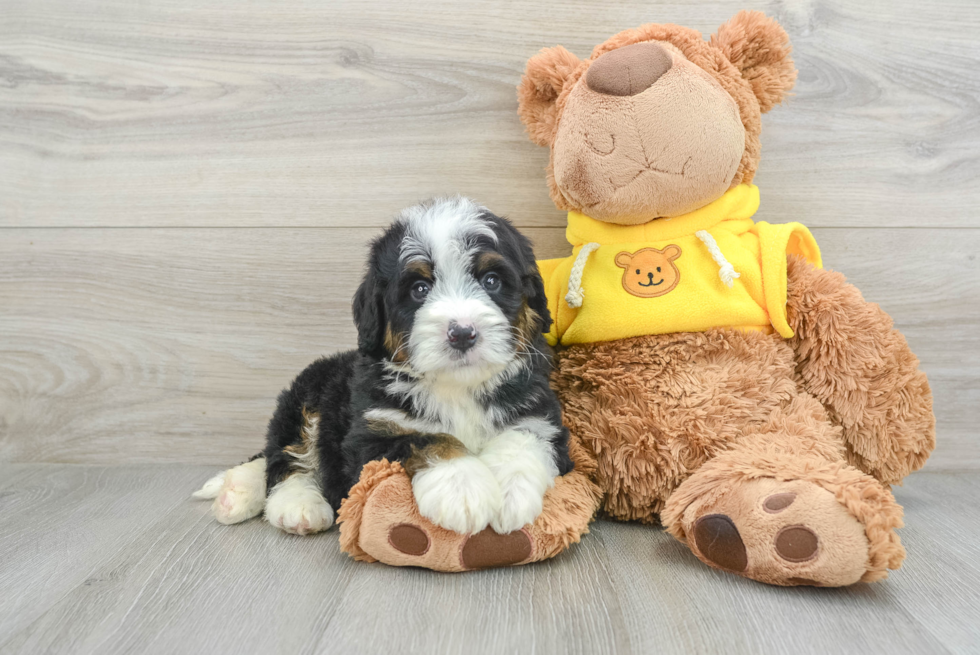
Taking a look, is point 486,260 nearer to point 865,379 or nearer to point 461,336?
point 461,336

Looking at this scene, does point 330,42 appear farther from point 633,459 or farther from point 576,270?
point 633,459

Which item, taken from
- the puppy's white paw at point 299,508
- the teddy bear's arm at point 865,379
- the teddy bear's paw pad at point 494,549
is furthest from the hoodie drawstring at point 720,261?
the puppy's white paw at point 299,508

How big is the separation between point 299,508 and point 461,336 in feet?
2.48

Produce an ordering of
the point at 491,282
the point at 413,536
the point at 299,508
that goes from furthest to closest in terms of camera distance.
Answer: the point at 299,508 < the point at 491,282 < the point at 413,536

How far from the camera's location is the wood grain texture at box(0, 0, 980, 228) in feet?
7.36

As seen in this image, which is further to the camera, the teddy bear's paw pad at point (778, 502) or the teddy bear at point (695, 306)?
the teddy bear at point (695, 306)

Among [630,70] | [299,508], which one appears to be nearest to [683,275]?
[630,70]

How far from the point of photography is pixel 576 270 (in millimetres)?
1886

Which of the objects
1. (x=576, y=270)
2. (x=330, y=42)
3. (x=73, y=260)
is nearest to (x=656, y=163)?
(x=576, y=270)

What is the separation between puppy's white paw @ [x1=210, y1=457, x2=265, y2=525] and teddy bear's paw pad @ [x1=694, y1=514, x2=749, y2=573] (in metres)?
1.25

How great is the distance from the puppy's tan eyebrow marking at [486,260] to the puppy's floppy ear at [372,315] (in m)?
0.25

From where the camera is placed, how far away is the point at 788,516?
4.50ft

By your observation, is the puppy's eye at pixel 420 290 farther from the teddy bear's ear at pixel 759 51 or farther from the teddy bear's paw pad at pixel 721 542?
the teddy bear's ear at pixel 759 51

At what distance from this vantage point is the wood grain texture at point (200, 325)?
2.31 m
